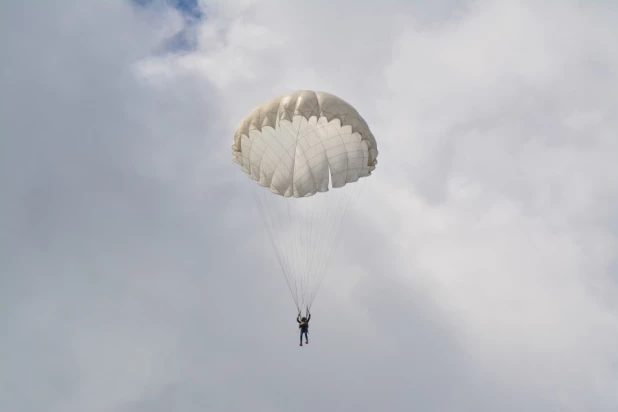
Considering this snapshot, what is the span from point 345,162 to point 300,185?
3.00m

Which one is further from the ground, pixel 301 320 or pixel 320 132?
pixel 320 132

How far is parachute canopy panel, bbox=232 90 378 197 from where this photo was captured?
33.9m

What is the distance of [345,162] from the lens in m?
35.0

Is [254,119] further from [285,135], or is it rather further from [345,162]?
[345,162]

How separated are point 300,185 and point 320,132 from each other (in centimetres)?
331

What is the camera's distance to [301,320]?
115ft

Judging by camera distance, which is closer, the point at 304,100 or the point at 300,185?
the point at 304,100

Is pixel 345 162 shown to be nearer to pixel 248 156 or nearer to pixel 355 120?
pixel 355 120

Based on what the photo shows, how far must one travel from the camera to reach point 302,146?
35438mm

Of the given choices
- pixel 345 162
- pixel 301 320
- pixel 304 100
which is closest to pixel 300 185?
pixel 345 162

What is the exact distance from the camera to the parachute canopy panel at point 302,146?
33.9 metres

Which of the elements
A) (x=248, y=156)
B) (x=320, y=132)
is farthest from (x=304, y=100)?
(x=248, y=156)

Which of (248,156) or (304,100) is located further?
(248,156)

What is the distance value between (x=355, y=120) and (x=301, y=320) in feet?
37.8
